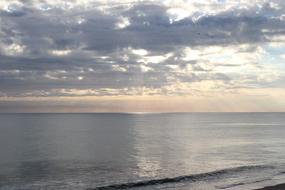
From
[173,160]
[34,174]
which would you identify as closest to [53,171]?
[34,174]

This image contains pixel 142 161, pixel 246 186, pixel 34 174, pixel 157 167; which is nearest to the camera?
pixel 246 186

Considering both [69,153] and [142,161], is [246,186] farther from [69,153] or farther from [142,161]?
[69,153]

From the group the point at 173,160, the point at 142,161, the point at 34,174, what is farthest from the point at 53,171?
the point at 173,160

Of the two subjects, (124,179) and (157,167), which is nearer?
(124,179)

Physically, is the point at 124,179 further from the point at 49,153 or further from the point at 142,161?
the point at 49,153

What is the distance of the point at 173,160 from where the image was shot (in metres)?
63.4

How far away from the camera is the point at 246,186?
3806 cm

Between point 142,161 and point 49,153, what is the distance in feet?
63.4

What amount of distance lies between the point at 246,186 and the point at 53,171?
79.8 feet

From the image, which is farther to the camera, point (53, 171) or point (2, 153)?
point (2, 153)

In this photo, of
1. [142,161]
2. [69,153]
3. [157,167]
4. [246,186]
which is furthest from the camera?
[69,153]

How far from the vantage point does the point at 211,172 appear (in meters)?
49.8

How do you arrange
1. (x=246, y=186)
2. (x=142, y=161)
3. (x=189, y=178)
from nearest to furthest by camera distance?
(x=246, y=186), (x=189, y=178), (x=142, y=161)

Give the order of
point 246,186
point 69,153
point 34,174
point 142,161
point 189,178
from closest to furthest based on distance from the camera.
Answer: point 246,186, point 189,178, point 34,174, point 142,161, point 69,153
